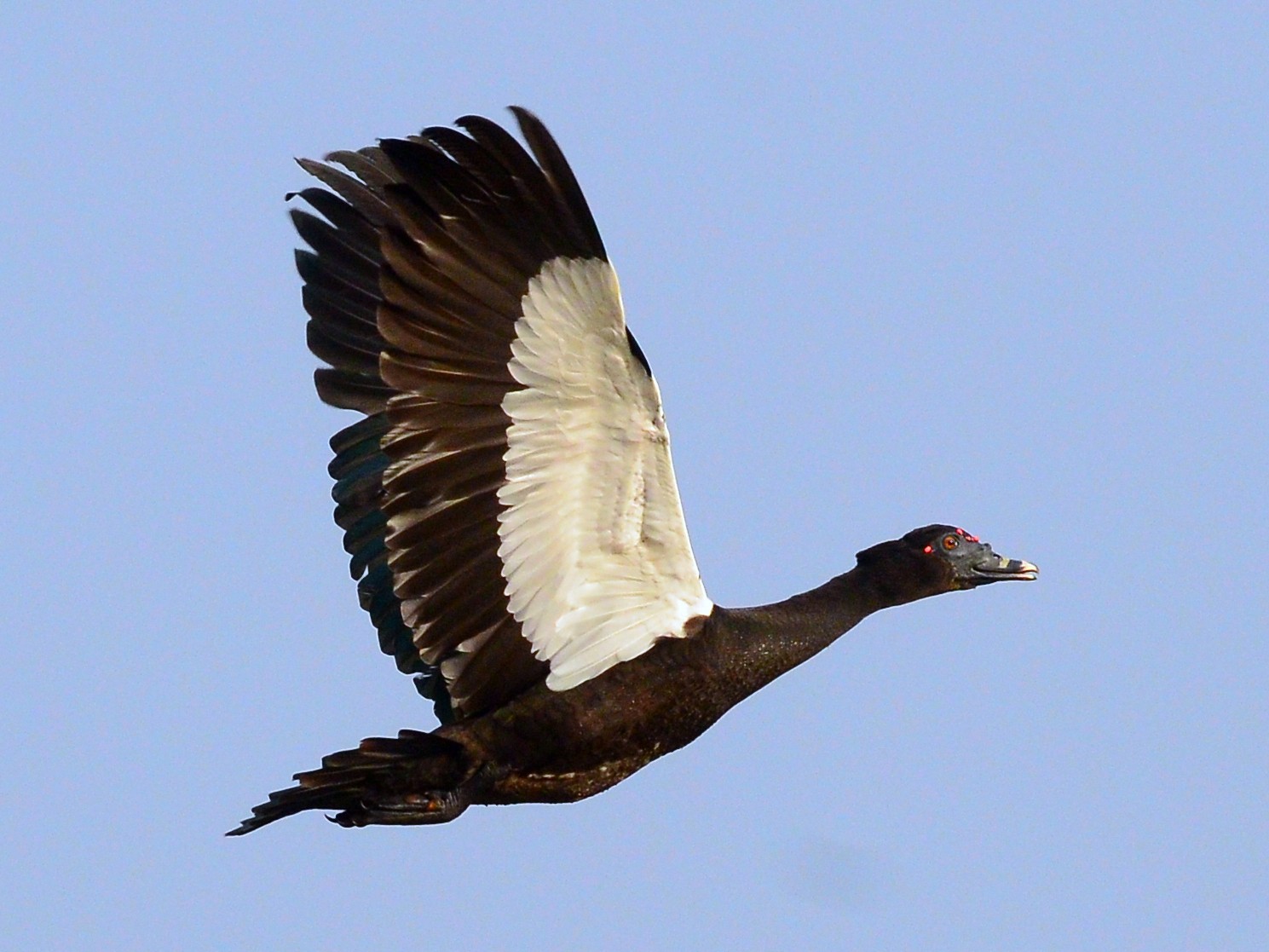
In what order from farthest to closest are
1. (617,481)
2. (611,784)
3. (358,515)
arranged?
(358,515) → (611,784) → (617,481)

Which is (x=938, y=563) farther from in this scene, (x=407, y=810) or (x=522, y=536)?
(x=407, y=810)

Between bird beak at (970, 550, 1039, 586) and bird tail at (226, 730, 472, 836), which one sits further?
bird beak at (970, 550, 1039, 586)

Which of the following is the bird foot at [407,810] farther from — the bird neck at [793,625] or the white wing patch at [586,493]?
the bird neck at [793,625]

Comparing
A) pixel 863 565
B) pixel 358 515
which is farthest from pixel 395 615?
pixel 863 565

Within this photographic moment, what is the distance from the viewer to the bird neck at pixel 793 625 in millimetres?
9359

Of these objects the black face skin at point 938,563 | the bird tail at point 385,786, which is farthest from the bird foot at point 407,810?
the black face skin at point 938,563

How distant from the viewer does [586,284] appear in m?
8.23

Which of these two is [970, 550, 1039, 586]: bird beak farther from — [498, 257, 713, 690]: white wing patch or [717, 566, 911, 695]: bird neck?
[498, 257, 713, 690]: white wing patch

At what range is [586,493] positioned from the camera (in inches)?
343

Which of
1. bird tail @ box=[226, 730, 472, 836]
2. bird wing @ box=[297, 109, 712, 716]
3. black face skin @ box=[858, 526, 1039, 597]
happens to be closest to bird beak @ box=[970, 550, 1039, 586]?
black face skin @ box=[858, 526, 1039, 597]

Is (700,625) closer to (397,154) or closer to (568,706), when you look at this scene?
(568,706)

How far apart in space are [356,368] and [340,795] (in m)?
2.29

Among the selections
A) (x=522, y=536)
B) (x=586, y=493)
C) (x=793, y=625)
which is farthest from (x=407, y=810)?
(x=793, y=625)

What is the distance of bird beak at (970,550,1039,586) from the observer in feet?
34.0
